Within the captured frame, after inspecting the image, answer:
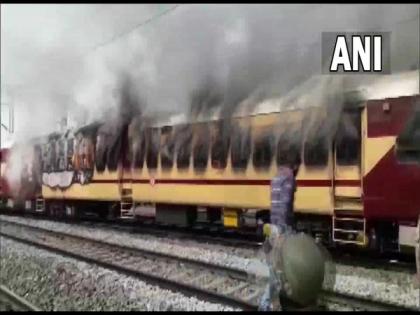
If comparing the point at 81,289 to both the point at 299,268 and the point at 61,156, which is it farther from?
→ the point at 61,156

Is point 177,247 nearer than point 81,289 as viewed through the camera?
No

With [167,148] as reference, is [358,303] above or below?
below

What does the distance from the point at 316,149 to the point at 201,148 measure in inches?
117

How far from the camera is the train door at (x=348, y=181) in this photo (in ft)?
29.1

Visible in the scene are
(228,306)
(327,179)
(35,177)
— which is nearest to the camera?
(228,306)

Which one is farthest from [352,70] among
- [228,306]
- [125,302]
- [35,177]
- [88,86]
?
[35,177]

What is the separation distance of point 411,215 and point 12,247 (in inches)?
285

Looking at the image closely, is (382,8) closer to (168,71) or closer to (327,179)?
(327,179)

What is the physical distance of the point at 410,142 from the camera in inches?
324

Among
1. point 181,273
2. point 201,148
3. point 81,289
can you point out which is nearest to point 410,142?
point 181,273

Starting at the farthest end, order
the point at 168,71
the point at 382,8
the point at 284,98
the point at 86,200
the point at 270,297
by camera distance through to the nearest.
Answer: the point at 86,200
the point at 168,71
the point at 284,98
the point at 382,8
the point at 270,297

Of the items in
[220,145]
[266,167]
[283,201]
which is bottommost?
[283,201]

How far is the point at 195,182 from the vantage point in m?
12.2

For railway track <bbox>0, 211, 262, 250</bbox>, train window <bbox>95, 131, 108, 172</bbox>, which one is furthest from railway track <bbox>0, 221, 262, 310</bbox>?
train window <bbox>95, 131, 108, 172</bbox>
